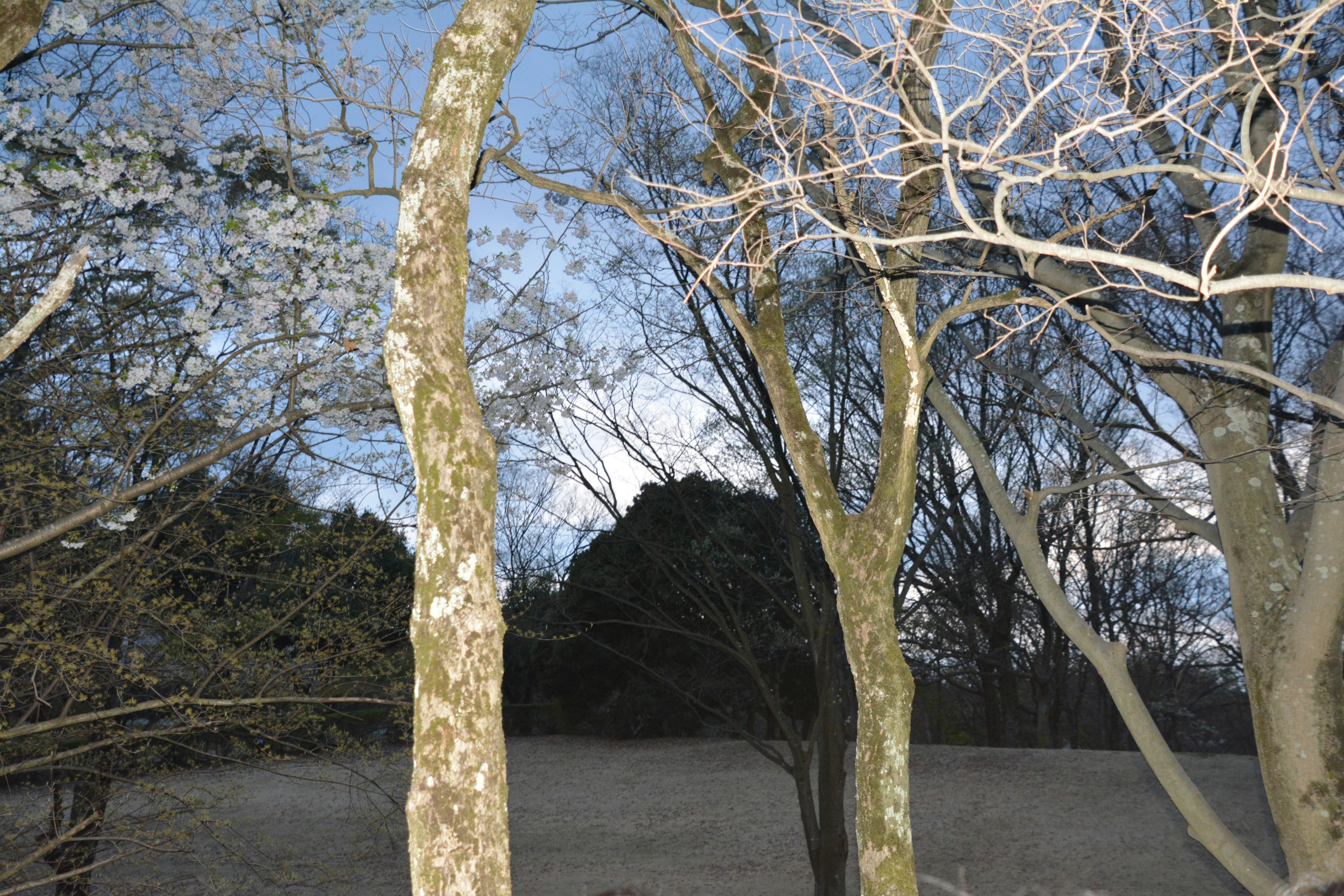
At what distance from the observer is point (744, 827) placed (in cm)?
1240

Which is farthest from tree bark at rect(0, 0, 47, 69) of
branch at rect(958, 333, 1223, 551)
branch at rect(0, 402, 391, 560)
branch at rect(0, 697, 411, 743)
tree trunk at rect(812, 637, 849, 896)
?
tree trunk at rect(812, 637, 849, 896)

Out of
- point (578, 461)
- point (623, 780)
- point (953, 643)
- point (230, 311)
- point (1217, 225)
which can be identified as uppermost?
point (1217, 225)

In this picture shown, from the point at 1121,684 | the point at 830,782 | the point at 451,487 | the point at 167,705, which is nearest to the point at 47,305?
the point at 451,487

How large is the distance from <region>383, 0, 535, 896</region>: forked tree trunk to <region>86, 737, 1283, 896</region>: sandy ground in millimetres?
3937

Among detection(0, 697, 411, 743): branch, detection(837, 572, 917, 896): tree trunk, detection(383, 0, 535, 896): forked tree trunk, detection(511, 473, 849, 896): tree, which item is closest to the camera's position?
detection(383, 0, 535, 896): forked tree trunk

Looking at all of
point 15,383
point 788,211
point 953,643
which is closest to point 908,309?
point 788,211

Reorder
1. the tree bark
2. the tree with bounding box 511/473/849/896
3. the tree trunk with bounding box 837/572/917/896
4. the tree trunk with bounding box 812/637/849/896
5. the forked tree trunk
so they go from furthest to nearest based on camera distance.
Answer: the tree with bounding box 511/473/849/896 → the tree trunk with bounding box 812/637/849/896 → the tree trunk with bounding box 837/572/917/896 → the tree bark → the forked tree trunk

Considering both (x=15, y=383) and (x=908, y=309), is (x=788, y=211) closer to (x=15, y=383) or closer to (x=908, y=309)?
(x=908, y=309)

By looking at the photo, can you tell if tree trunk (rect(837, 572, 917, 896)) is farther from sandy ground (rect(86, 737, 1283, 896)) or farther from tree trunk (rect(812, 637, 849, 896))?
sandy ground (rect(86, 737, 1283, 896))

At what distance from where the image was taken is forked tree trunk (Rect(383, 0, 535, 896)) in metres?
3.10

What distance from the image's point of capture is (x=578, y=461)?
859 centimetres

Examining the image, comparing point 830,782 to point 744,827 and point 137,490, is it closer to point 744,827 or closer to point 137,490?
point 744,827

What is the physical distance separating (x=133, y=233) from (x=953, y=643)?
498 inches

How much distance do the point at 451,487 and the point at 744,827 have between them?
412 inches
